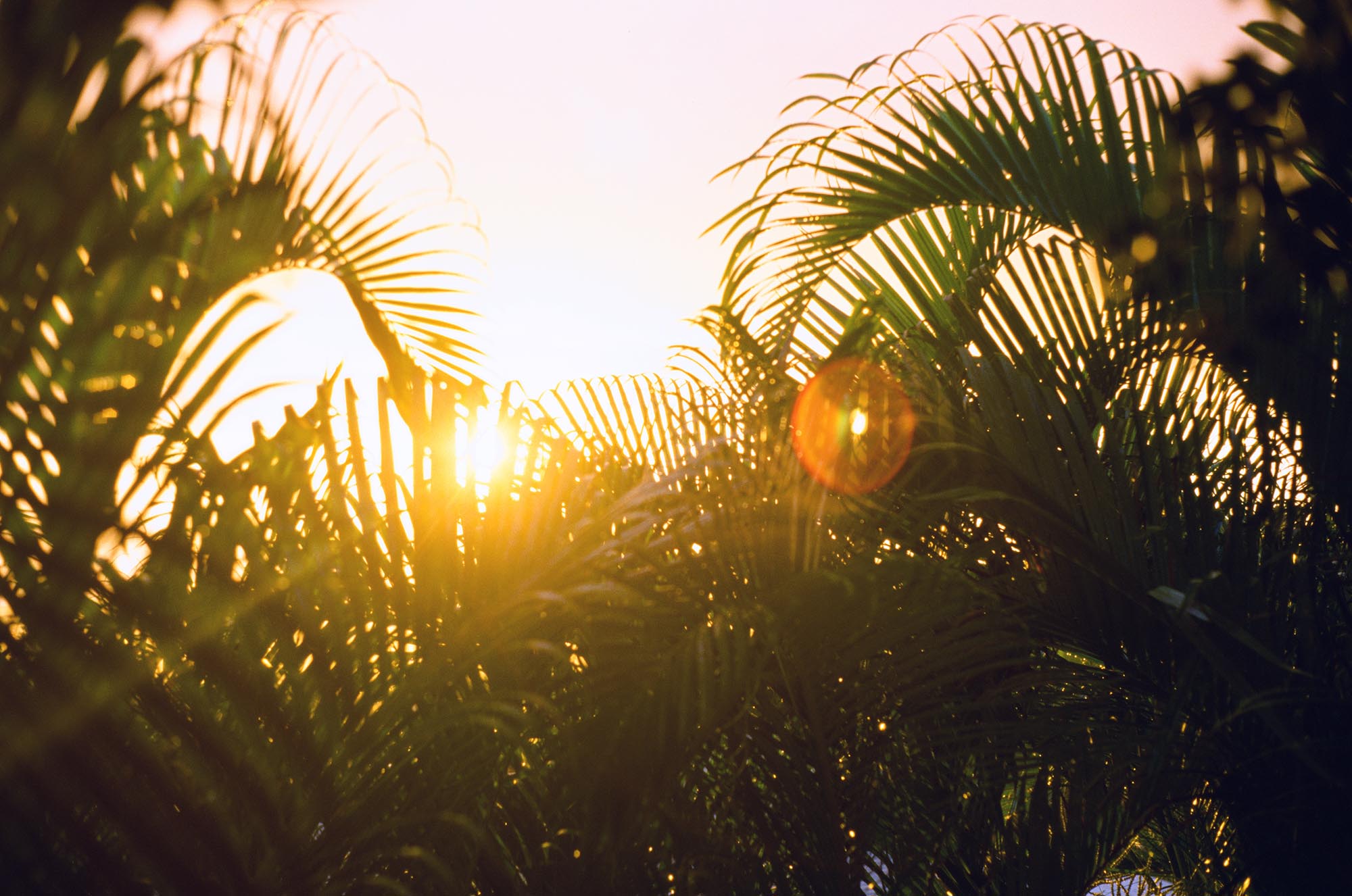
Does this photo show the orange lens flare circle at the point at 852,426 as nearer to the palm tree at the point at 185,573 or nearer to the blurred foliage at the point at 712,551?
the blurred foliage at the point at 712,551

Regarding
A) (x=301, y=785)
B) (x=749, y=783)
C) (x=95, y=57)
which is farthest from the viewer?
(x=749, y=783)

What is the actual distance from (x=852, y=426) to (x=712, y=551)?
391 millimetres

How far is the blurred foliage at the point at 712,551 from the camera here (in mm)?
737

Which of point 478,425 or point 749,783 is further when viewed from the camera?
point 749,783

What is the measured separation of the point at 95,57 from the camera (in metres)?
0.61

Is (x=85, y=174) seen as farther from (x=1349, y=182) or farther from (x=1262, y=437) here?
(x=1262, y=437)

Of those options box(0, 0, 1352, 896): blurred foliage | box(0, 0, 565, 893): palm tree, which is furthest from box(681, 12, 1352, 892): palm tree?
box(0, 0, 565, 893): palm tree

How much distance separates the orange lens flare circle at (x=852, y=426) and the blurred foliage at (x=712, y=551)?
0.04 meters

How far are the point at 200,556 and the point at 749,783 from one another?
1.12 meters

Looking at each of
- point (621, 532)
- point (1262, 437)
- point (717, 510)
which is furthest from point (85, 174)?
point (1262, 437)

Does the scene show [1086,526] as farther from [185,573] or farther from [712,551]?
[185,573]

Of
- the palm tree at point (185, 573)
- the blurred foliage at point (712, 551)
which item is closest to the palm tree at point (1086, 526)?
the blurred foliage at point (712, 551)

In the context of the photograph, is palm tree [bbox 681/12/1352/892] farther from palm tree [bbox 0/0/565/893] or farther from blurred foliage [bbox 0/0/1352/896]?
palm tree [bbox 0/0/565/893]

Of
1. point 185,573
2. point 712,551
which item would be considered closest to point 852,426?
point 712,551
